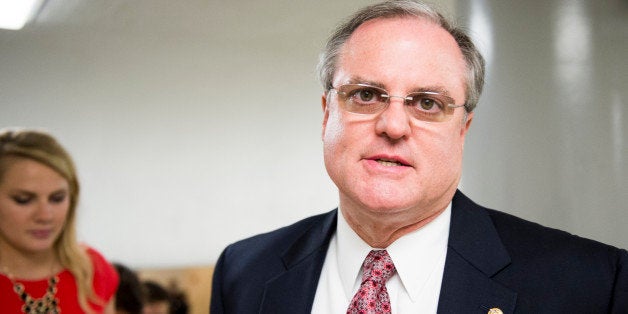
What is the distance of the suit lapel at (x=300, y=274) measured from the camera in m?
1.88

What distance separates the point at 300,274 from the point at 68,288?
2.10 ft

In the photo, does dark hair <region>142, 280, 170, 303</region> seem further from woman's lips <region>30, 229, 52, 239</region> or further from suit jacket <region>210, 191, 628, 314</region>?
woman's lips <region>30, 229, 52, 239</region>

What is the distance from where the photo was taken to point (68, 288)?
167cm

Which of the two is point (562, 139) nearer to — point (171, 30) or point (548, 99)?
point (548, 99)

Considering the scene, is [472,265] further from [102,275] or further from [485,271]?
[102,275]

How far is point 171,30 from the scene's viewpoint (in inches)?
81.7

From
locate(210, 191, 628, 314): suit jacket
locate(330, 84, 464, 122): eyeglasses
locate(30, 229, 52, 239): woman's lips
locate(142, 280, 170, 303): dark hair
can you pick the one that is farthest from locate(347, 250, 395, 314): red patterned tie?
locate(30, 229, 52, 239): woman's lips

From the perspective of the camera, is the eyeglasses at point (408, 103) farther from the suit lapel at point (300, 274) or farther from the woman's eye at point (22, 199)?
the woman's eye at point (22, 199)

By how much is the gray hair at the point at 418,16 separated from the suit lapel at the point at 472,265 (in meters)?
0.31

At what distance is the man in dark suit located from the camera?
66.1 inches

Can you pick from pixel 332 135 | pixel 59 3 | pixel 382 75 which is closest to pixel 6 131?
pixel 59 3

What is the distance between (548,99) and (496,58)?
229 millimetres

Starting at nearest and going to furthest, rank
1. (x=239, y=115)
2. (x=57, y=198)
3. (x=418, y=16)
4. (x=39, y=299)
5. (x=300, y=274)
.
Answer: (x=39, y=299) < (x=57, y=198) < (x=418, y=16) < (x=300, y=274) < (x=239, y=115)

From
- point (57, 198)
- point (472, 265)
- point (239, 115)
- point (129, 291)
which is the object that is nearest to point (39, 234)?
point (57, 198)
